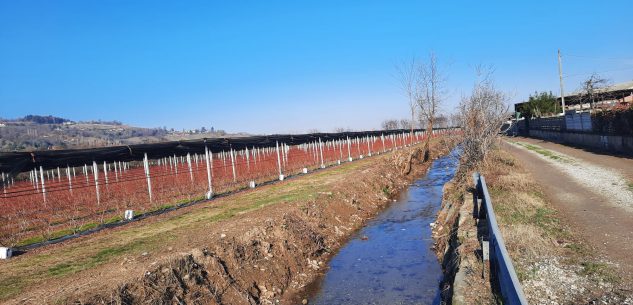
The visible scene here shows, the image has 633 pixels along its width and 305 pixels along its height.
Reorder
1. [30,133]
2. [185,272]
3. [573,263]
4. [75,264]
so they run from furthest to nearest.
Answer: [30,133] → [75,264] → [185,272] → [573,263]

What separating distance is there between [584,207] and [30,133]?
12388cm

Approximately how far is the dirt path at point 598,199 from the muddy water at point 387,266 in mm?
2797

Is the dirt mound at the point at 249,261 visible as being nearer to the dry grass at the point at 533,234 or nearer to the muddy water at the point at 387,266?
the muddy water at the point at 387,266

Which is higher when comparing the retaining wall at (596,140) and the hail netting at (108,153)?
the hail netting at (108,153)

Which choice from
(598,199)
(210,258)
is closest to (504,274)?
(210,258)

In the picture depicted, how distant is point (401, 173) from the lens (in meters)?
25.2

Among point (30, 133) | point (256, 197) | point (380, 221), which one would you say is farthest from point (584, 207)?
point (30, 133)

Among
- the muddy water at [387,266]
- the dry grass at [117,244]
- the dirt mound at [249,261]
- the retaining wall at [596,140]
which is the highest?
the retaining wall at [596,140]

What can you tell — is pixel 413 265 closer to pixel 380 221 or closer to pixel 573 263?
pixel 573 263

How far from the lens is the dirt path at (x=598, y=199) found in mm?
Answer: 6695

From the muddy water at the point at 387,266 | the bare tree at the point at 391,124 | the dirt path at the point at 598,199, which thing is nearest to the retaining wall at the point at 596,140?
the dirt path at the point at 598,199

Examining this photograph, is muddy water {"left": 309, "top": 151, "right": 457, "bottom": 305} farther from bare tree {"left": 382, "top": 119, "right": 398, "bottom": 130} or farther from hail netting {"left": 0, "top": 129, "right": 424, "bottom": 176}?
bare tree {"left": 382, "top": 119, "right": 398, "bottom": 130}

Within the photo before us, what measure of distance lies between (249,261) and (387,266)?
3047 millimetres

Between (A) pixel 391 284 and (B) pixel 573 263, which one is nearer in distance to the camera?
(B) pixel 573 263
